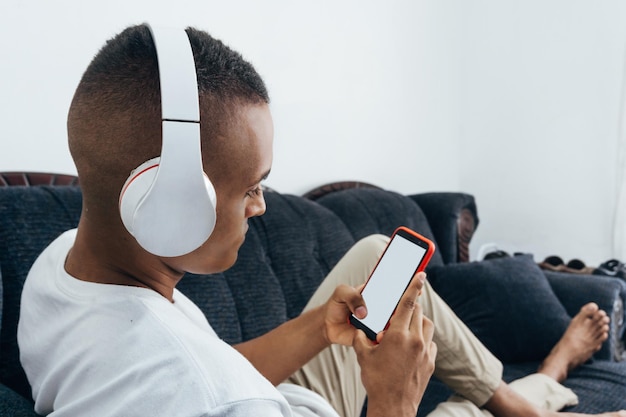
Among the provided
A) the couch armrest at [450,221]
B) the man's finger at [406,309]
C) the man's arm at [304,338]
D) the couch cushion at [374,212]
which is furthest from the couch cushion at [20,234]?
the couch armrest at [450,221]

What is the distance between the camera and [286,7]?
188 centimetres

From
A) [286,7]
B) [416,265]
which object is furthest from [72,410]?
[286,7]

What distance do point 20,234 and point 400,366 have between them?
2.19ft

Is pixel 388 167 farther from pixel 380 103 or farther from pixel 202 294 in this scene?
pixel 202 294

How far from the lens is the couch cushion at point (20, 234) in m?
0.88

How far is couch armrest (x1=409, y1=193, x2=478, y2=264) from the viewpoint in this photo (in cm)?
205

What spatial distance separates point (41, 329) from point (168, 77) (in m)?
0.35

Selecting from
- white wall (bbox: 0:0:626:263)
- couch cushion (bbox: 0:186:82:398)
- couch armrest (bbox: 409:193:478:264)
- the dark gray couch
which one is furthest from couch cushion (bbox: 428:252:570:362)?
couch cushion (bbox: 0:186:82:398)

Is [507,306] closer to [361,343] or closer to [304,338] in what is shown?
[304,338]

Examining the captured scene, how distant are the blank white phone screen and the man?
2.2 inches

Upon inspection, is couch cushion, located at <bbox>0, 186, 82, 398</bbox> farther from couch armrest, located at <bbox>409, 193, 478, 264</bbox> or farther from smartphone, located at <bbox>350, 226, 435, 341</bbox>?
couch armrest, located at <bbox>409, 193, 478, 264</bbox>

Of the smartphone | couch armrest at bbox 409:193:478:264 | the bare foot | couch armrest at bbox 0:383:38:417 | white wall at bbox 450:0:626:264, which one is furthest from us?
white wall at bbox 450:0:626:264

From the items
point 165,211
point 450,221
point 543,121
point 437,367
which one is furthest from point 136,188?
point 543,121

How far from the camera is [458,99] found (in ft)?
9.42
